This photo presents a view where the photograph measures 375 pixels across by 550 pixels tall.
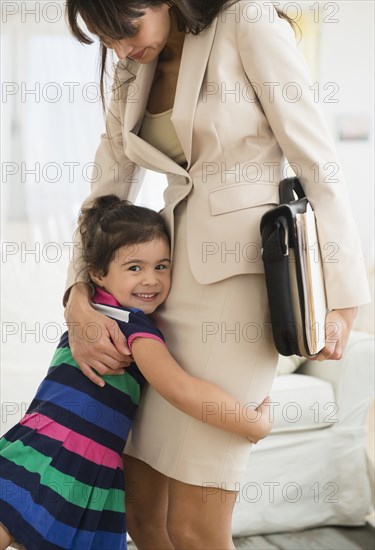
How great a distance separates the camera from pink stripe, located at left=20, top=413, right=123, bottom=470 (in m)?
1.40

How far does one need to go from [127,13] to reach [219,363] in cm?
64

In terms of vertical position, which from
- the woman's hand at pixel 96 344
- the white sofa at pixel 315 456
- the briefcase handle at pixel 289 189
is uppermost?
the briefcase handle at pixel 289 189

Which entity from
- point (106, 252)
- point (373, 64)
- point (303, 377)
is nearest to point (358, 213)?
point (373, 64)

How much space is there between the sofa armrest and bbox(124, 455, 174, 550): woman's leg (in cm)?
142

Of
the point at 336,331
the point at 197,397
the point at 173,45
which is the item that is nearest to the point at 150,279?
the point at 197,397

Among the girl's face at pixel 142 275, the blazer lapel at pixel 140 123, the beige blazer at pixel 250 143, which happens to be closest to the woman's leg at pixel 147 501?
the girl's face at pixel 142 275

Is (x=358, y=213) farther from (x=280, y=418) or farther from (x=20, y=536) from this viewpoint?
(x=20, y=536)

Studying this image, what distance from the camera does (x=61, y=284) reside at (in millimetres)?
3102

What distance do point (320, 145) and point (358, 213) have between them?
3.08 m

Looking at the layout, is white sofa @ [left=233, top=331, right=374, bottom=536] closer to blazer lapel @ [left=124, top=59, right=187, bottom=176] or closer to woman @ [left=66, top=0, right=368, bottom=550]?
woman @ [left=66, top=0, right=368, bottom=550]

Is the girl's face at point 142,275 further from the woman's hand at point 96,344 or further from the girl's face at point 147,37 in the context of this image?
the girl's face at point 147,37

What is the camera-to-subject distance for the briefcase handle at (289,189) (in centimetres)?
132

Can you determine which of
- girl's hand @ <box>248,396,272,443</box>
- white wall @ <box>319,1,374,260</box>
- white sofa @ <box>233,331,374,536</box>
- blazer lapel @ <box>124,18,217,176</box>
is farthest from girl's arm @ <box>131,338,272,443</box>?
white wall @ <box>319,1,374,260</box>

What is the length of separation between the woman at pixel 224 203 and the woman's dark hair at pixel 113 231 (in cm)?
7
